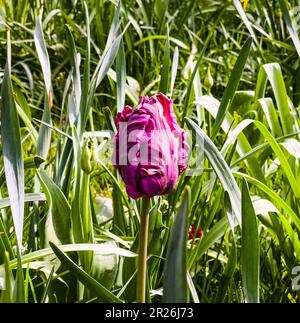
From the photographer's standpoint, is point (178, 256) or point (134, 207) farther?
point (134, 207)

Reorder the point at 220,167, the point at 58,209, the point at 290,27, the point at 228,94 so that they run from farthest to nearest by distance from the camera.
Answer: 1. the point at 290,27
2. the point at 228,94
3. the point at 58,209
4. the point at 220,167

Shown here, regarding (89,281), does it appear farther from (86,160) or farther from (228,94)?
(228,94)

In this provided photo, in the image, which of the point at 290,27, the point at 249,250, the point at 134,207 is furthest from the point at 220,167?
the point at 290,27

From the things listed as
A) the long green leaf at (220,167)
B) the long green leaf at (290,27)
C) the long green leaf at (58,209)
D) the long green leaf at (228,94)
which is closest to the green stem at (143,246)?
the long green leaf at (220,167)

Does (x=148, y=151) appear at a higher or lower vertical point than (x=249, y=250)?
higher

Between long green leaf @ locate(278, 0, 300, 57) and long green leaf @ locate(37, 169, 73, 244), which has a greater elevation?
long green leaf @ locate(278, 0, 300, 57)

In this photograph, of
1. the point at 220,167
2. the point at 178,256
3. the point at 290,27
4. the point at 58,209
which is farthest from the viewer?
the point at 290,27

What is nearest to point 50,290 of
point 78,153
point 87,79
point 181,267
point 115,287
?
point 115,287

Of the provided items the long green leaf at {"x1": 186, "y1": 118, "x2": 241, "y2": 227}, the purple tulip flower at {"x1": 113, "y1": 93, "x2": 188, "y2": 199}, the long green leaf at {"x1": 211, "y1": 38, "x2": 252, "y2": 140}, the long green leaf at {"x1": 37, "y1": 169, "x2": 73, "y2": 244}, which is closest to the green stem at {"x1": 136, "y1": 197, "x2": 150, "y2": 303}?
the purple tulip flower at {"x1": 113, "y1": 93, "x2": 188, "y2": 199}

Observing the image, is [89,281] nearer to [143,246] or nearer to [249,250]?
[143,246]

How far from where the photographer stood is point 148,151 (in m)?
0.89

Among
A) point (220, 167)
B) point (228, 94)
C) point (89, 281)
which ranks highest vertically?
point (228, 94)

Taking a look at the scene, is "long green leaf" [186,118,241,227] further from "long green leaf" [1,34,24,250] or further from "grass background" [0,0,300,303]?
"long green leaf" [1,34,24,250]

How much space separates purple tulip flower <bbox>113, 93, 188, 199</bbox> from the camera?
0.88 meters
